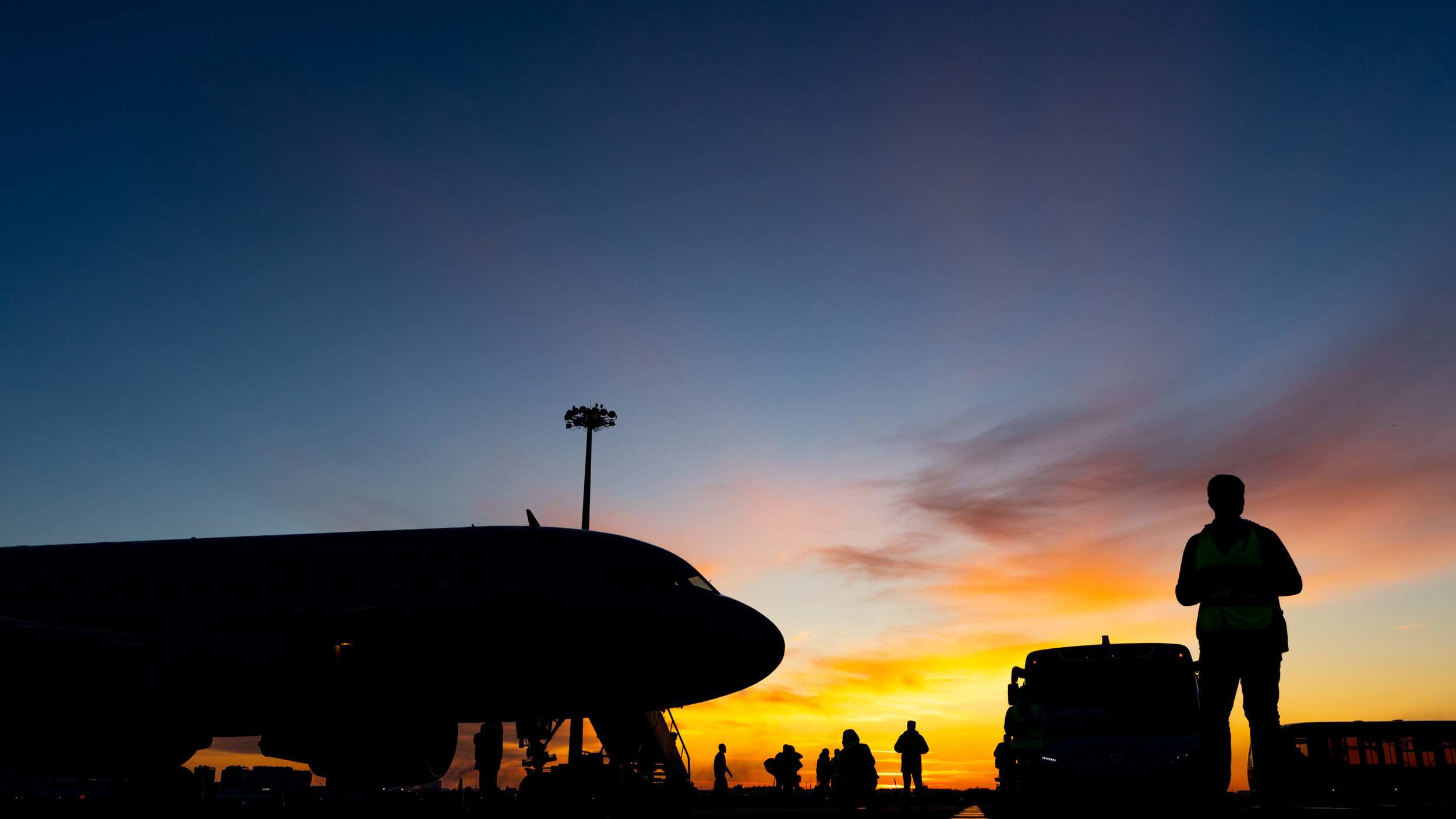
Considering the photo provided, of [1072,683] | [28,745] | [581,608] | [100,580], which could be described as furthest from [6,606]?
[1072,683]

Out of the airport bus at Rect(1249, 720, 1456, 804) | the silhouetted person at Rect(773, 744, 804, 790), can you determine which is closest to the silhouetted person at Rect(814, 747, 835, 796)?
the silhouetted person at Rect(773, 744, 804, 790)

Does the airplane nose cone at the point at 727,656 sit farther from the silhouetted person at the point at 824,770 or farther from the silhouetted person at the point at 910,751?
the silhouetted person at the point at 824,770

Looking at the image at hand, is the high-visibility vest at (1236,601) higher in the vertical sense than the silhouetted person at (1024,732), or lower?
higher

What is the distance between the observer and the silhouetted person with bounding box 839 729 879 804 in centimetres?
1728

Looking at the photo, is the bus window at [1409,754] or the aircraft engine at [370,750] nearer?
the aircraft engine at [370,750]

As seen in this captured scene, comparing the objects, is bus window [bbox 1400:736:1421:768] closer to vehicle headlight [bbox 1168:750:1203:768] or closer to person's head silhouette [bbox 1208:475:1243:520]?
vehicle headlight [bbox 1168:750:1203:768]

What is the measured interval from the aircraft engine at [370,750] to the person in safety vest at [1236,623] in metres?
13.4

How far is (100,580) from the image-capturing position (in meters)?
18.3

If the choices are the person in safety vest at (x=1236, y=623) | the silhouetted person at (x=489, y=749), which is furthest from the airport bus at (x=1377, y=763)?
the person in safety vest at (x=1236, y=623)

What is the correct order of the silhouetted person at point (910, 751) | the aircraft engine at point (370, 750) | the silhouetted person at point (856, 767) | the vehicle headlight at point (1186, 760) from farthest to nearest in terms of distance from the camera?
the silhouetted person at point (910, 751) < the silhouetted person at point (856, 767) < the aircraft engine at point (370, 750) < the vehicle headlight at point (1186, 760)

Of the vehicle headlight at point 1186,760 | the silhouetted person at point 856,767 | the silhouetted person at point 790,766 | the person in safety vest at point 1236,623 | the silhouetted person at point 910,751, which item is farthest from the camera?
the silhouetted person at point 790,766

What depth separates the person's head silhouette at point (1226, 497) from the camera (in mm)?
6836

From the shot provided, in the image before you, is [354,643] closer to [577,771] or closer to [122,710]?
[122,710]

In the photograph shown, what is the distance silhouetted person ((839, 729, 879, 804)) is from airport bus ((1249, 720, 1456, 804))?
15410 mm
